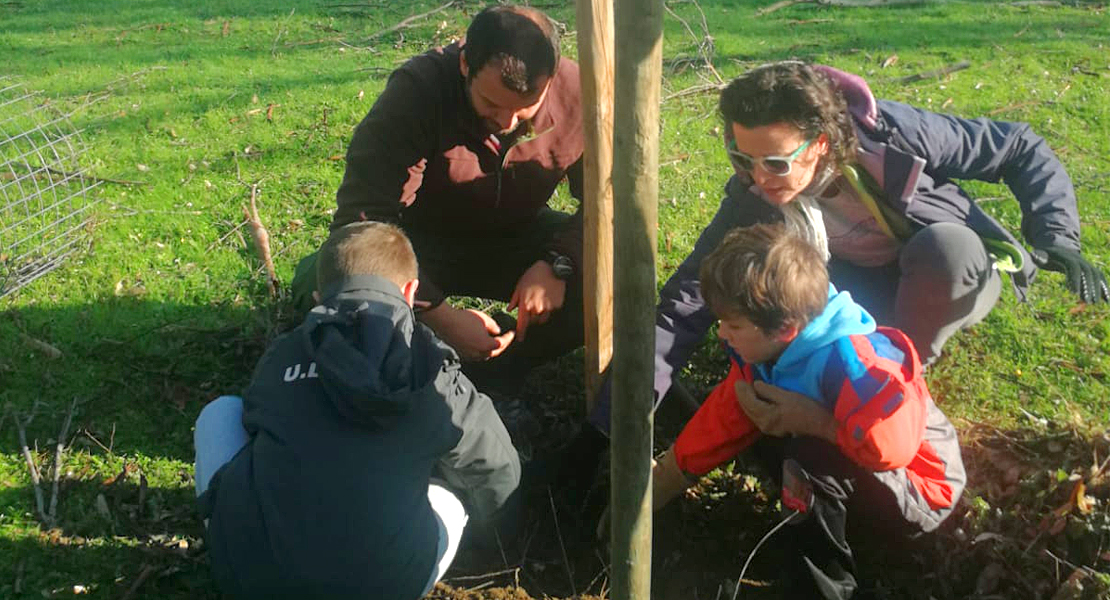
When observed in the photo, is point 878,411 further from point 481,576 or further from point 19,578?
point 19,578

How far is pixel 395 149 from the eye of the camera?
11.3 ft

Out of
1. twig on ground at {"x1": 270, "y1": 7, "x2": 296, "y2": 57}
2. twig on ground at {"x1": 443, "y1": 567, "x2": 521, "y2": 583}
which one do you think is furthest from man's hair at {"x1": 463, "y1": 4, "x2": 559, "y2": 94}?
twig on ground at {"x1": 270, "y1": 7, "x2": 296, "y2": 57}

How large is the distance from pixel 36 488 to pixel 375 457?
155 centimetres

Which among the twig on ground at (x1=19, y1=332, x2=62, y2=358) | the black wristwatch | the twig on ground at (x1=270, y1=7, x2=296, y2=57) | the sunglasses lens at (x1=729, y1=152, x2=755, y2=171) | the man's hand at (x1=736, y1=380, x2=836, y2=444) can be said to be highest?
the sunglasses lens at (x1=729, y1=152, x2=755, y2=171)

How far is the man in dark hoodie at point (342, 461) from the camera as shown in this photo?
2342mm

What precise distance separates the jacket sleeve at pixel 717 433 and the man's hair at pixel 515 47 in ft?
3.56

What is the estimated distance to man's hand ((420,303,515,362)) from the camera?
3463mm

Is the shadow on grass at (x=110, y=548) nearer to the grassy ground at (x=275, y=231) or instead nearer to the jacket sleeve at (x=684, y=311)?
the grassy ground at (x=275, y=231)

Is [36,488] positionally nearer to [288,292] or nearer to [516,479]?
[288,292]

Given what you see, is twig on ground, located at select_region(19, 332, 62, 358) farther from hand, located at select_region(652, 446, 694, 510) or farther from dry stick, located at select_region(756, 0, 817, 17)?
dry stick, located at select_region(756, 0, 817, 17)

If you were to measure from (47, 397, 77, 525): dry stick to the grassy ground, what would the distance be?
29 millimetres

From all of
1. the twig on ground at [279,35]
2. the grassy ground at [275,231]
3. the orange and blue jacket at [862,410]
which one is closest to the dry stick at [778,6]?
the grassy ground at [275,231]

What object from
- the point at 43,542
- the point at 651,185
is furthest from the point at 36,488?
the point at 651,185

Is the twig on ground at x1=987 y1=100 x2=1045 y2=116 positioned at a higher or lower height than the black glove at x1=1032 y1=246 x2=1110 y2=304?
lower
